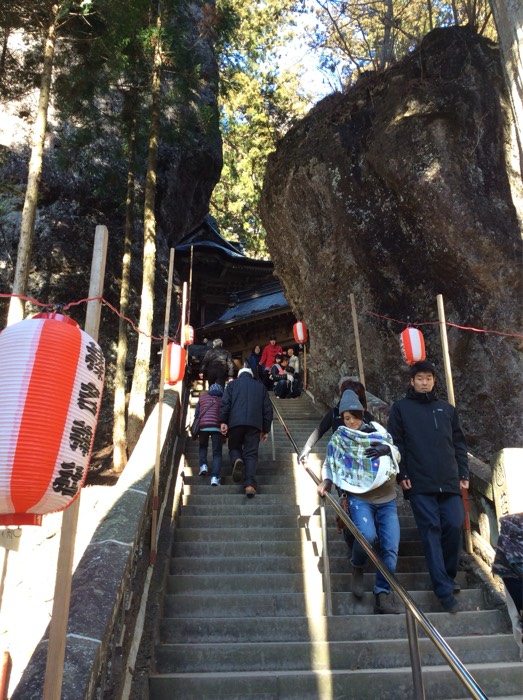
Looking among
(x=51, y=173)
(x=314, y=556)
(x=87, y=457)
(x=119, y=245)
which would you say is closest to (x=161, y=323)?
(x=119, y=245)

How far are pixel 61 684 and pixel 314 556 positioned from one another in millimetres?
2973

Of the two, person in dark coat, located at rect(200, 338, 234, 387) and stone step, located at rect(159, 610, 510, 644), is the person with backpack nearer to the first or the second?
stone step, located at rect(159, 610, 510, 644)

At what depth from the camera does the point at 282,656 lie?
11.7 feet

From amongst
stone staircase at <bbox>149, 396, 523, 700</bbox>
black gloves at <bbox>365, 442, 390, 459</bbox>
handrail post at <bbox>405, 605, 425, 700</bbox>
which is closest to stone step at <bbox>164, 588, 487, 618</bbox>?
stone staircase at <bbox>149, 396, 523, 700</bbox>

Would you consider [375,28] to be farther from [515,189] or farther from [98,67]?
[515,189]

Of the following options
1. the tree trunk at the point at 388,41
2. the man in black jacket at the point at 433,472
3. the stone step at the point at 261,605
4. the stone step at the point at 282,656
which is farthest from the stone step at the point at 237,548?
the tree trunk at the point at 388,41

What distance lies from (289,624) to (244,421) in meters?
2.68

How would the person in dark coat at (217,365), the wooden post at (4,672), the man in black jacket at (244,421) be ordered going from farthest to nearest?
the person in dark coat at (217,365), the man in black jacket at (244,421), the wooden post at (4,672)

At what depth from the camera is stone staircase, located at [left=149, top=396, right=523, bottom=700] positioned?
10.9 feet

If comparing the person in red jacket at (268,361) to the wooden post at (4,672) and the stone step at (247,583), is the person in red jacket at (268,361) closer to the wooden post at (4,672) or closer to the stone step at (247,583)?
the stone step at (247,583)

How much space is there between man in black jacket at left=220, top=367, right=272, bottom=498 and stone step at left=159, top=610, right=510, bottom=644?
87.3 inches

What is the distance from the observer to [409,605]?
8.78 feet

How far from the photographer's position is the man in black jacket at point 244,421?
245 inches

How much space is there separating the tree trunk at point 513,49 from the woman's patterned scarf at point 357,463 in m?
3.37
